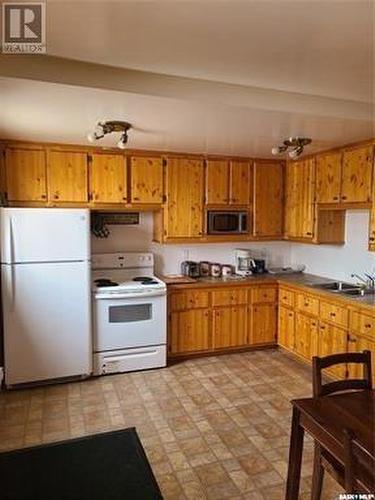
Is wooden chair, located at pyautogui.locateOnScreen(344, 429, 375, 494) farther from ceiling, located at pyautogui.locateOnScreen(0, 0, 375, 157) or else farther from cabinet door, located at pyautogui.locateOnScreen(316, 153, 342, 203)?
cabinet door, located at pyautogui.locateOnScreen(316, 153, 342, 203)

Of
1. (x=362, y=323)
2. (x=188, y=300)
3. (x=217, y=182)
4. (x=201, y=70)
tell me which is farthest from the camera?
(x=217, y=182)

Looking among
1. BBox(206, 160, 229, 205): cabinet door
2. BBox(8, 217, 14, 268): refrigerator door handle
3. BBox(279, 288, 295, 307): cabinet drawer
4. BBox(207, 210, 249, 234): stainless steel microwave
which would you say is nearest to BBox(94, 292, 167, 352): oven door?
BBox(8, 217, 14, 268): refrigerator door handle

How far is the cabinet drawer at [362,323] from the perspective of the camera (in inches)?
131

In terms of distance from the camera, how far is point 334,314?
3.74m

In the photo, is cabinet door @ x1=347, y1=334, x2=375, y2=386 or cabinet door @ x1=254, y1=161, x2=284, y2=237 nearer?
cabinet door @ x1=347, y1=334, x2=375, y2=386

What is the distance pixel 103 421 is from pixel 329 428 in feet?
6.70

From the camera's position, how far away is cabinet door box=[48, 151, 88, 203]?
12.9ft

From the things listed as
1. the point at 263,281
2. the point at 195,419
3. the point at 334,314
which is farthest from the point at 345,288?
the point at 195,419

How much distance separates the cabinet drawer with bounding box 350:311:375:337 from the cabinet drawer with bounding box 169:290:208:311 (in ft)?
5.21

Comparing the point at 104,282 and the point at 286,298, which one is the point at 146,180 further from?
the point at 286,298

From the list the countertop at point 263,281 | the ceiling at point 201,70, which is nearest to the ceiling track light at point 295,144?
the ceiling at point 201,70

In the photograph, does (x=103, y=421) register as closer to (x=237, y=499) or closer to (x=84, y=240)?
(x=237, y=499)

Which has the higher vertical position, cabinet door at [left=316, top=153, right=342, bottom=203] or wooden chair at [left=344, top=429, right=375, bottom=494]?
cabinet door at [left=316, top=153, right=342, bottom=203]

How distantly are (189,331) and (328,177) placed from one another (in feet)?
7.57
